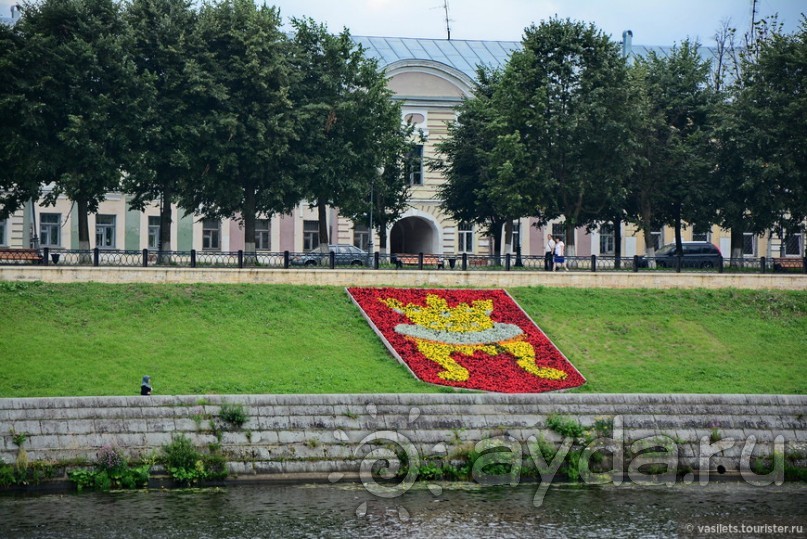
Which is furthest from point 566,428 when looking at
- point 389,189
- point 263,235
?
point 263,235

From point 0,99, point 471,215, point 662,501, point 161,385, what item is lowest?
point 662,501

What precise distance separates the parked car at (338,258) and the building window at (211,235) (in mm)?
7406

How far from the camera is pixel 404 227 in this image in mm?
68938

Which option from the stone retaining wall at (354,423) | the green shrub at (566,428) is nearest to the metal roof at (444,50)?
the stone retaining wall at (354,423)

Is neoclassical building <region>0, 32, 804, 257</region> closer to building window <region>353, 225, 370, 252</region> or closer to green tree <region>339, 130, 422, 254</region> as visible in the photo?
building window <region>353, 225, 370, 252</region>

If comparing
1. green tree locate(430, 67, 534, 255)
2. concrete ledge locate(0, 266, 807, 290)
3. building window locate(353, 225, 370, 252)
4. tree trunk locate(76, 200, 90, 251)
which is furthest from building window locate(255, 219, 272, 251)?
concrete ledge locate(0, 266, 807, 290)

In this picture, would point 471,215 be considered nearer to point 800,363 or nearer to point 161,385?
point 800,363

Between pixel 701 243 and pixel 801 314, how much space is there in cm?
1896

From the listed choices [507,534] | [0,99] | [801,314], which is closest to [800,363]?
[801,314]

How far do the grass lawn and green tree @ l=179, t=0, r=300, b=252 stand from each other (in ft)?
24.1

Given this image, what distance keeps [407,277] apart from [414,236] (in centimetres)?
2677

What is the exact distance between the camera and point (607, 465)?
28219 mm

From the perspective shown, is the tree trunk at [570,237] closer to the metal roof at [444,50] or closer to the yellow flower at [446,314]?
the yellow flower at [446,314]

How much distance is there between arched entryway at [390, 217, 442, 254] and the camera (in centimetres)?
6556
